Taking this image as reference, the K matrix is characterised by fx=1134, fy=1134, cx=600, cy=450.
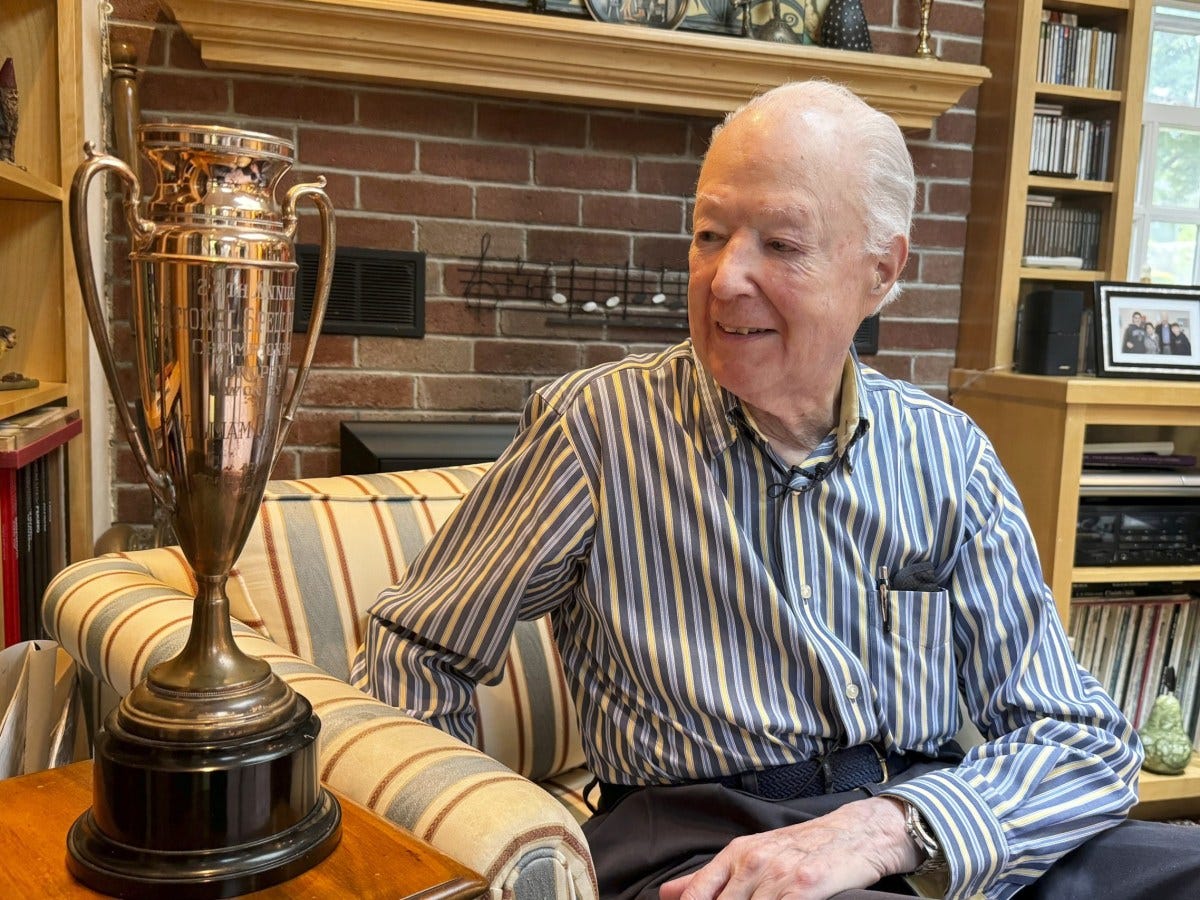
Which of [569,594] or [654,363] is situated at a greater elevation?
[654,363]

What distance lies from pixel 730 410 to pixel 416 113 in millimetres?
1482

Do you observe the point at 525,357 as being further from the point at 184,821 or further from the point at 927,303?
the point at 184,821

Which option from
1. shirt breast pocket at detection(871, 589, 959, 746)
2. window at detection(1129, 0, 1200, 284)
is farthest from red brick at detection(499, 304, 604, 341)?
window at detection(1129, 0, 1200, 284)

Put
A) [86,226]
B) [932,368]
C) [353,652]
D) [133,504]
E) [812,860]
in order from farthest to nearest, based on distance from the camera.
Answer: [932,368] → [133,504] → [353,652] → [812,860] → [86,226]

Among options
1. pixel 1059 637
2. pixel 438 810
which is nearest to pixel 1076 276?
pixel 1059 637

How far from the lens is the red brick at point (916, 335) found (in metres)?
2.76

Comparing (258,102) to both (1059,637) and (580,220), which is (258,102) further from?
(1059,637)

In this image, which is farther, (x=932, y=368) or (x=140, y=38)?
(x=932, y=368)

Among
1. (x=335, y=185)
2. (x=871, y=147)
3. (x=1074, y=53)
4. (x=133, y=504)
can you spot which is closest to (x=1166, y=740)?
(x=1074, y=53)

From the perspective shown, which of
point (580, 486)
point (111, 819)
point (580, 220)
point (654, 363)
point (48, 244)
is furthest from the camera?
point (580, 220)

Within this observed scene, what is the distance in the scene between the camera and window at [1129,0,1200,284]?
119 inches

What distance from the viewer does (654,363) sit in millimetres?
1234

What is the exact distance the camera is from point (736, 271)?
3.68ft

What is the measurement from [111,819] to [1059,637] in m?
0.93
